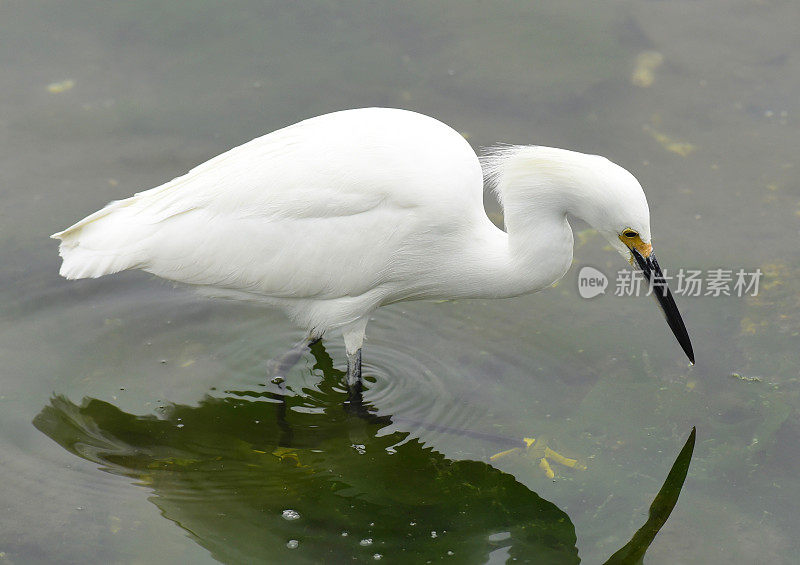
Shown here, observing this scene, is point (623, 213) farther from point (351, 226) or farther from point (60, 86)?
point (60, 86)

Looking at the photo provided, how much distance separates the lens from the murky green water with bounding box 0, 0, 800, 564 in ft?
16.4

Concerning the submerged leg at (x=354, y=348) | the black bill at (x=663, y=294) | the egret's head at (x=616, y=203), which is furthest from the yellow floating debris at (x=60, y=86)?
the black bill at (x=663, y=294)

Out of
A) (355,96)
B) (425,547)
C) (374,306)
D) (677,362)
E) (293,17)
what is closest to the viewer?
(425,547)

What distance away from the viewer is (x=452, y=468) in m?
5.38

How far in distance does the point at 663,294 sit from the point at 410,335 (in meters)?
1.62

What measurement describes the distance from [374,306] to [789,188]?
3.29 metres

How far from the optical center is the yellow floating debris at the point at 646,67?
308 inches

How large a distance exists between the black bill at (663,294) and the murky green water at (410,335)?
541 millimetres

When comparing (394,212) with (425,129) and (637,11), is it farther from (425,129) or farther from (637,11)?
(637,11)

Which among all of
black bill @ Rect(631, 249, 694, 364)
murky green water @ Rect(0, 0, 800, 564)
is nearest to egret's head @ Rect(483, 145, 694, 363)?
black bill @ Rect(631, 249, 694, 364)

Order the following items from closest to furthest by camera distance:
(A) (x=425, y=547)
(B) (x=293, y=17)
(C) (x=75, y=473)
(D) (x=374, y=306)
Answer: (A) (x=425, y=547)
(C) (x=75, y=473)
(D) (x=374, y=306)
(B) (x=293, y=17)

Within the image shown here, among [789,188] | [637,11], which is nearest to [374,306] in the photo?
[789,188]

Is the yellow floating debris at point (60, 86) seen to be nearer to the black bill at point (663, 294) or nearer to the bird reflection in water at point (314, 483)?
the bird reflection in water at point (314, 483)

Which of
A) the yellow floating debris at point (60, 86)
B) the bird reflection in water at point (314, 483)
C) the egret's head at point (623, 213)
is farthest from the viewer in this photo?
the yellow floating debris at point (60, 86)
